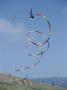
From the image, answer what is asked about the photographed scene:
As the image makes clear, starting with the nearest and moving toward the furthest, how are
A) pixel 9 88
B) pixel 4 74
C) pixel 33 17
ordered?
pixel 33 17, pixel 9 88, pixel 4 74

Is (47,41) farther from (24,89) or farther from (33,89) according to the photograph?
(33,89)

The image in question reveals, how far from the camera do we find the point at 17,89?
41906 millimetres

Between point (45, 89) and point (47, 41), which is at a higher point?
point (47, 41)

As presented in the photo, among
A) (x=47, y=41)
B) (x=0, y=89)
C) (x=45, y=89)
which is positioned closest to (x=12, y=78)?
(x=45, y=89)

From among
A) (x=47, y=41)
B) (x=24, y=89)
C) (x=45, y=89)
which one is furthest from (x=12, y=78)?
(x=47, y=41)

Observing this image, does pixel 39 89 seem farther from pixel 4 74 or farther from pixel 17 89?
pixel 4 74

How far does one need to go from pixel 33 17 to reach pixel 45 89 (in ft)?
61.0

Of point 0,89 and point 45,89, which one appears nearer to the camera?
point 0,89

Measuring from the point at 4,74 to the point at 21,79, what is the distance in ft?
18.1

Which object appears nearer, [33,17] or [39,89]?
[33,17]

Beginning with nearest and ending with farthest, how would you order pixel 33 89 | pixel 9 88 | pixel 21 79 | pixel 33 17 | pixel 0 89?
1. pixel 33 17
2. pixel 0 89
3. pixel 9 88
4. pixel 33 89
5. pixel 21 79

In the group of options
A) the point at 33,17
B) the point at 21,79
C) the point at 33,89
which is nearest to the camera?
the point at 33,17

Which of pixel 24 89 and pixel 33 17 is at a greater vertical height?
pixel 33 17

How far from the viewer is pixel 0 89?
39.2 meters
